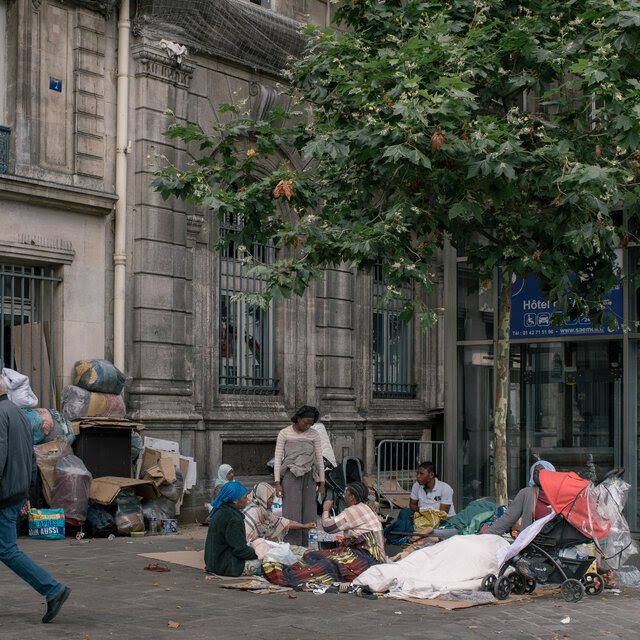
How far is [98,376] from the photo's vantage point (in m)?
14.0

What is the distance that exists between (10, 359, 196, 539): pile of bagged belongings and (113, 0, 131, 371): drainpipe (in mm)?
617

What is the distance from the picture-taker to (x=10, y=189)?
44.1 feet

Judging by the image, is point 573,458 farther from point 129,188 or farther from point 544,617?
point 129,188

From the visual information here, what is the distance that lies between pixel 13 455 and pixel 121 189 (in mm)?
8059

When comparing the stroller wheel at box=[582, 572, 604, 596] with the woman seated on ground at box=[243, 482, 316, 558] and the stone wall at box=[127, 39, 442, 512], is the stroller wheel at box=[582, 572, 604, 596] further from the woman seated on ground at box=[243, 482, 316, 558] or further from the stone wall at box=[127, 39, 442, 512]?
the stone wall at box=[127, 39, 442, 512]

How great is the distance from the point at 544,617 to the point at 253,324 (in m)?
9.89

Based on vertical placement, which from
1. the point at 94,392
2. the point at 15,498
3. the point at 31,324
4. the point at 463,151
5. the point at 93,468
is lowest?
the point at 93,468

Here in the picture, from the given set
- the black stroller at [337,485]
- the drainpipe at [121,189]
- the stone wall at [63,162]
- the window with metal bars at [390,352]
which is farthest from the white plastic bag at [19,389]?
the window with metal bars at [390,352]

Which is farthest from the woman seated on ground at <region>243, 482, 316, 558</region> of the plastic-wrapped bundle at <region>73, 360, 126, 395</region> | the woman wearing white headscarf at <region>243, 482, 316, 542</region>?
the plastic-wrapped bundle at <region>73, 360, 126, 395</region>

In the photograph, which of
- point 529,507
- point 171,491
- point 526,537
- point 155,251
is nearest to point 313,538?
point 529,507

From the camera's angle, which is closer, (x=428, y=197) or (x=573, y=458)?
(x=428, y=197)

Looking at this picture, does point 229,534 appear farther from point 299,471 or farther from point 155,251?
point 155,251

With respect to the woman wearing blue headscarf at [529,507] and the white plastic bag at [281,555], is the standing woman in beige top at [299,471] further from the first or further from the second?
the woman wearing blue headscarf at [529,507]

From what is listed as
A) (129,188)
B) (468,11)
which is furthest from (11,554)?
(129,188)
